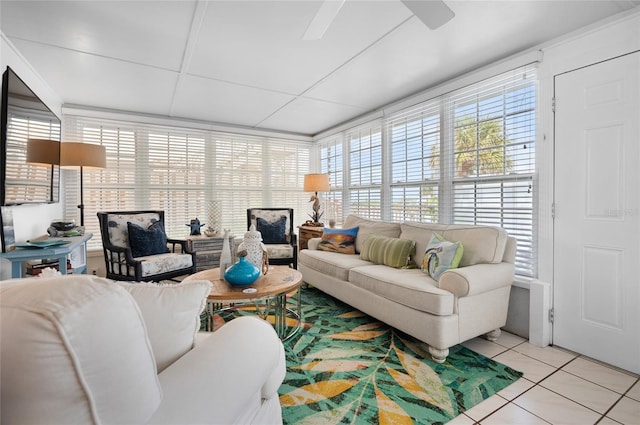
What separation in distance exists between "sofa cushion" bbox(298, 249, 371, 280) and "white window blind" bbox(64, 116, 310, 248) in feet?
5.96

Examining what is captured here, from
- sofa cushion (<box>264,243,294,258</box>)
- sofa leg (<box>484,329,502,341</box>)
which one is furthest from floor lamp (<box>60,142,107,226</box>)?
sofa leg (<box>484,329,502,341</box>)

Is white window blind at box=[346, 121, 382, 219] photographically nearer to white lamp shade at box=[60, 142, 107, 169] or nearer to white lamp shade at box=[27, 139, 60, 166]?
white lamp shade at box=[60, 142, 107, 169]

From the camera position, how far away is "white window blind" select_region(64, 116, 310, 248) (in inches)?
161

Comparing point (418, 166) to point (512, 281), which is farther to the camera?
point (418, 166)

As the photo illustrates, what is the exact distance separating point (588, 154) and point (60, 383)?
3031 millimetres

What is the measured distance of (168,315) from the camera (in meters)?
0.90

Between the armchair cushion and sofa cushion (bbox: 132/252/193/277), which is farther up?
the armchair cushion

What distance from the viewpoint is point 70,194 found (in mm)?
3936

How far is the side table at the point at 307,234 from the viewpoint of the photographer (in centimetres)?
461

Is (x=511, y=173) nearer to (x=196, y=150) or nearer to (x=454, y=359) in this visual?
(x=454, y=359)

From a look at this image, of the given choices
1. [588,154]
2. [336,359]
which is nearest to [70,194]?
[336,359]

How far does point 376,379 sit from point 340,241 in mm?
1930

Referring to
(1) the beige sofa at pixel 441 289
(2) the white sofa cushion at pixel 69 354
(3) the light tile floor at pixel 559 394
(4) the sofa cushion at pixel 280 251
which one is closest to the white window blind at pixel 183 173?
(4) the sofa cushion at pixel 280 251

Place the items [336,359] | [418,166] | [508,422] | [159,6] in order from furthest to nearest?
1. [418,166]
2. [336,359]
3. [159,6]
4. [508,422]
